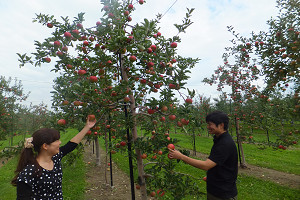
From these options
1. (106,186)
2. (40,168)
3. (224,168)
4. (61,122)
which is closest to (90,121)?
(61,122)

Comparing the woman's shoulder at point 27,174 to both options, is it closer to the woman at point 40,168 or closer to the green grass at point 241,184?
the woman at point 40,168

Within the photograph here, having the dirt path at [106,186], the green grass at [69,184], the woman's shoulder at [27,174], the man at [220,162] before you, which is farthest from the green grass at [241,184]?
the man at [220,162]

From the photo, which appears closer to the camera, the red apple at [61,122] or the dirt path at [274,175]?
the red apple at [61,122]

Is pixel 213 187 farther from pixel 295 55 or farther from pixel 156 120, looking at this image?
pixel 295 55

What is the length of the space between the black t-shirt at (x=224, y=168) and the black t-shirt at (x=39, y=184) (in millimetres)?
2063

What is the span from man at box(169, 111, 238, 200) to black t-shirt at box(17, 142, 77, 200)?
1.56 m

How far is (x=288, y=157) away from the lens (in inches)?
416

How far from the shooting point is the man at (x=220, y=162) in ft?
7.83

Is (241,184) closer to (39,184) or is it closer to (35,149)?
(39,184)

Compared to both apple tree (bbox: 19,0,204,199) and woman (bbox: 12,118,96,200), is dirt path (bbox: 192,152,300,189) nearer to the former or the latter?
apple tree (bbox: 19,0,204,199)

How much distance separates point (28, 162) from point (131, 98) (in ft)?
5.84

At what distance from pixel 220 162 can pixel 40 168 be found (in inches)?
88.5

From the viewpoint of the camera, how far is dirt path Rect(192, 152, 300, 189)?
6664mm

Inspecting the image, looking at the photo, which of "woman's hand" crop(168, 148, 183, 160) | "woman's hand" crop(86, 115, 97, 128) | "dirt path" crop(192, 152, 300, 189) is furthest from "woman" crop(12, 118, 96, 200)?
"dirt path" crop(192, 152, 300, 189)
